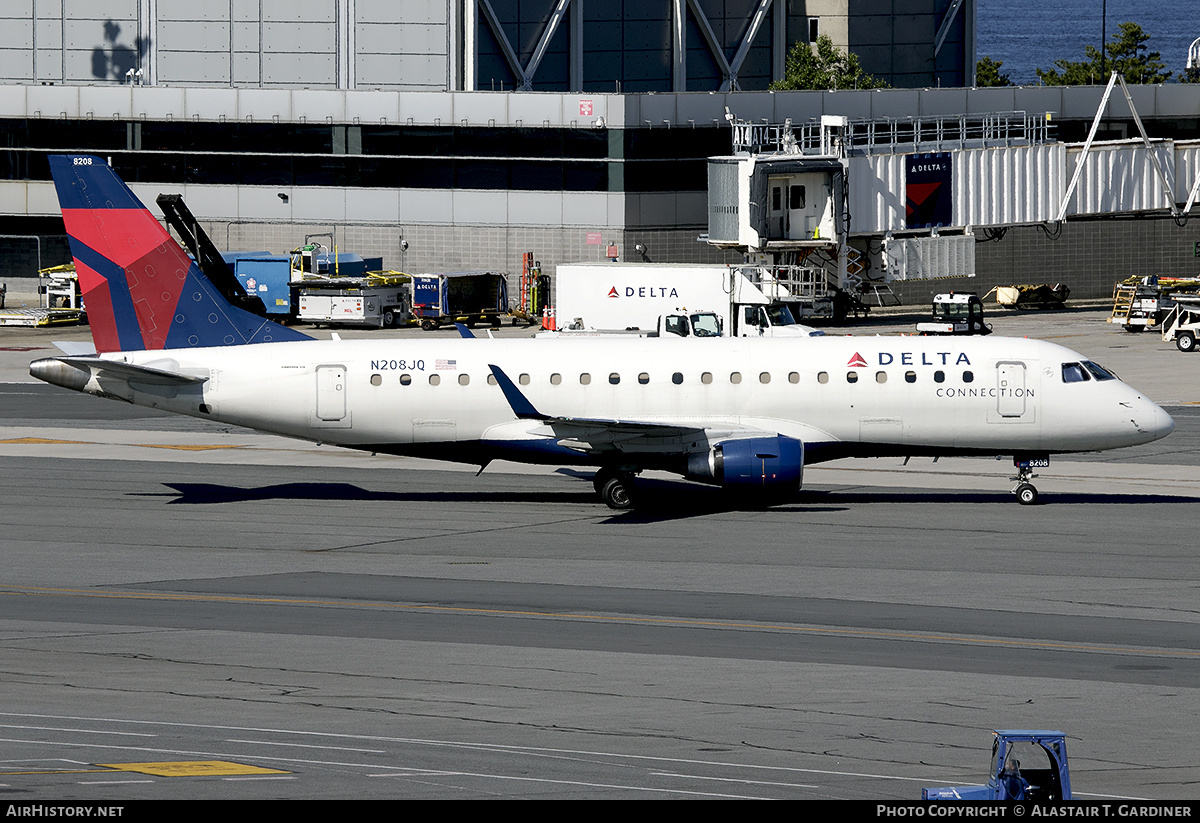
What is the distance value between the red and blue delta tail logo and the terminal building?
50429 millimetres

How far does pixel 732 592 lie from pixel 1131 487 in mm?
16812

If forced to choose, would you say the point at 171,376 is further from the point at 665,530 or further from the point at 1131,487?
the point at 1131,487

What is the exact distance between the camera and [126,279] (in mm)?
36625

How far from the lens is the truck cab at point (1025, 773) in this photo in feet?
29.2

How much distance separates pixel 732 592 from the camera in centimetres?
2700

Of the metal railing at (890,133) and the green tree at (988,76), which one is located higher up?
the green tree at (988,76)

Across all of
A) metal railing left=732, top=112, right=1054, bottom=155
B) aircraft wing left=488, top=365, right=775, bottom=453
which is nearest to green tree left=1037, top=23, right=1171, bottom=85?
metal railing left=732, top=112, right=1054, bottom=155

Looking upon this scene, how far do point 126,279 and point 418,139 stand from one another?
53.3 meters

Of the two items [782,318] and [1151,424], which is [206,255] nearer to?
[782,318]

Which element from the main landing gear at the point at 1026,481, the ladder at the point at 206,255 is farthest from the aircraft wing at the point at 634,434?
the ladder at the point at 206,255

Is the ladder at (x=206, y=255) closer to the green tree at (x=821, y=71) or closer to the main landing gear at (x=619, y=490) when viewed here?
the main landing gear at (x=619, y=490)

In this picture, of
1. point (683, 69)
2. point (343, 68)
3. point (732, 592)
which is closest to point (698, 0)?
point (683, 69)

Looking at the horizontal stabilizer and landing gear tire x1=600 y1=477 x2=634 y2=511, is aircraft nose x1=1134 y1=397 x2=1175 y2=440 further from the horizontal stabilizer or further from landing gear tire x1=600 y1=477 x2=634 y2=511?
the horizontal stabilizer

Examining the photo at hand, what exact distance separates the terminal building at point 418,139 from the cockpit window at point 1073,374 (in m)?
46.8
